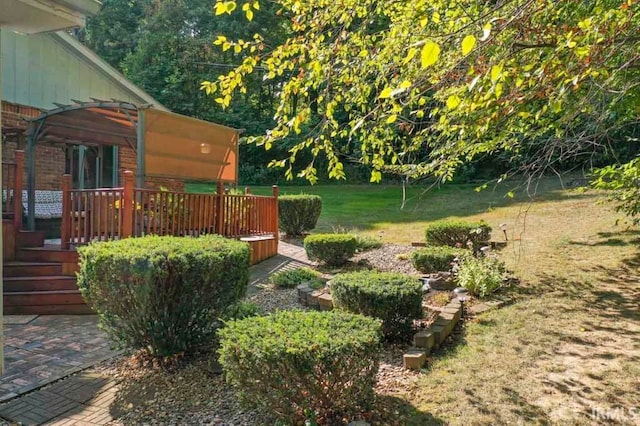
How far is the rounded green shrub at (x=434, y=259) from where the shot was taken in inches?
266

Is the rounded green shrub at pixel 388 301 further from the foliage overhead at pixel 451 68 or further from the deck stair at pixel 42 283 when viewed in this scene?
the deck stair at pixel 42 283

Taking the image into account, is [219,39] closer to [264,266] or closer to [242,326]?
[242,326]

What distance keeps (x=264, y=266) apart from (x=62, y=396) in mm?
5178

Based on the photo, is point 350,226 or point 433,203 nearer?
point 350,226

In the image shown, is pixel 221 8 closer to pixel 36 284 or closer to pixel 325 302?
pixel 325 302

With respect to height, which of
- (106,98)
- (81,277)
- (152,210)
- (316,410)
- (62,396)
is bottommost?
(62,396)

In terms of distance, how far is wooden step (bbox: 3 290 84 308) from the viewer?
5.84 meters

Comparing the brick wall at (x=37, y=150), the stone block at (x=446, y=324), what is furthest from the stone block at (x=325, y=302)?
the brick wall at (x=37, y=150)

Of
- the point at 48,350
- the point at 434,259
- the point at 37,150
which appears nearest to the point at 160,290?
the point at 48,350

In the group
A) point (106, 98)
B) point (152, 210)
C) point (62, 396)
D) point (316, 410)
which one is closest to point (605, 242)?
point (316, 410)

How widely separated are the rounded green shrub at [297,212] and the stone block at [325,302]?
18.9 feet

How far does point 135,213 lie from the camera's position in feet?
20.7

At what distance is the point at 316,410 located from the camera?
2.75 metres

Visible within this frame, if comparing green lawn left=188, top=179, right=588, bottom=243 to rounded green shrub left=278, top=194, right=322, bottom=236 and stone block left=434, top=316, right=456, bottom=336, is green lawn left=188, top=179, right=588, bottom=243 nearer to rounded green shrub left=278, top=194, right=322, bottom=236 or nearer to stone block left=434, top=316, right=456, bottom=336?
rounded green shrub left=278, top=194, right=322, bottom=236
